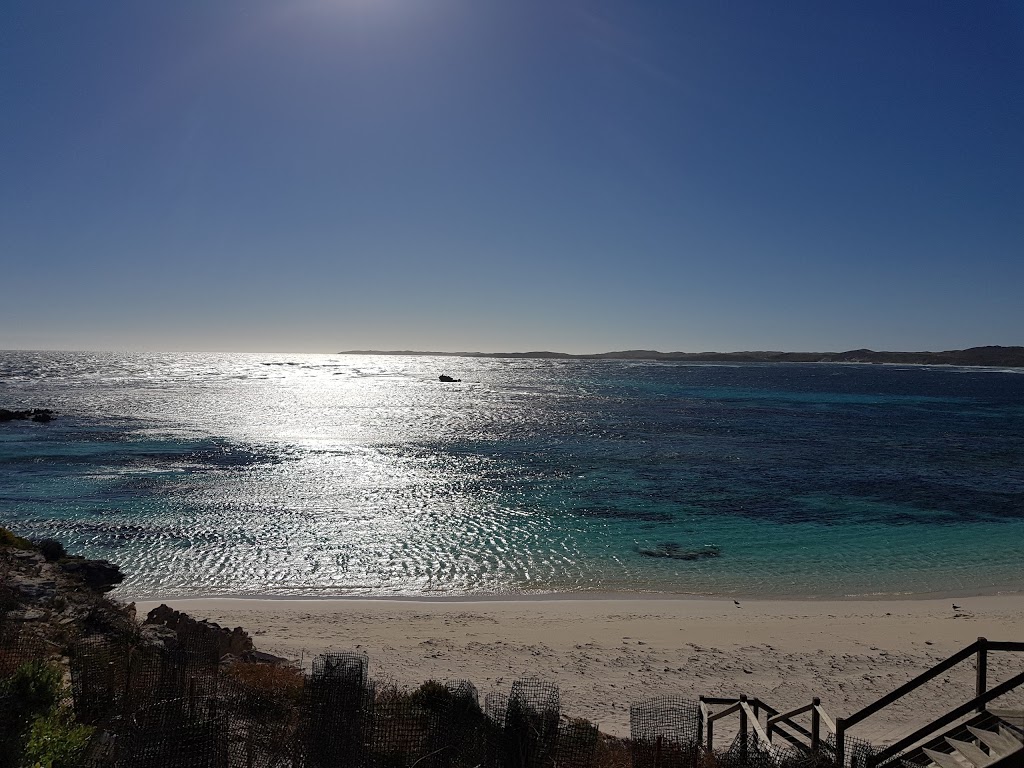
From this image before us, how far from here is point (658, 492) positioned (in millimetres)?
35250

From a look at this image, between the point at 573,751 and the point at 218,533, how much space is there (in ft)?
70.8

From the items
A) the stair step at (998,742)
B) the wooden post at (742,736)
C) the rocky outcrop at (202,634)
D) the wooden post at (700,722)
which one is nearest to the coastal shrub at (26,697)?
the rocky outcrop at (202,634)

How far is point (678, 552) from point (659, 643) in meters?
8.87

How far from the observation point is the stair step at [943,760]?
7754 millimetres

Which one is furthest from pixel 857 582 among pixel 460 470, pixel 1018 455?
pixel 1018 455

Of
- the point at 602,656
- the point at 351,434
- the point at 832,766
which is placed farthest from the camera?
the point at 351,434

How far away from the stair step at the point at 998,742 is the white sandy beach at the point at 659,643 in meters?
4.62

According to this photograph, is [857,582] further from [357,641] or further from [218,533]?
[218,533]

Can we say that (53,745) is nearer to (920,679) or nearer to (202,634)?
(202,634)

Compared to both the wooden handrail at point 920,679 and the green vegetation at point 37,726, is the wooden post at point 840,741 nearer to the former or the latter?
the wooden handrail at point 920,679

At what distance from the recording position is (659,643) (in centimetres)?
1664

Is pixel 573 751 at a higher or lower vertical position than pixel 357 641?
higher

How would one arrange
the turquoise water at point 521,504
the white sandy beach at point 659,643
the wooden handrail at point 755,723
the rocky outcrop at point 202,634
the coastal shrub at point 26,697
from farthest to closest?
the turquoise water at point 521,504 → the white sandy beach at point 659,643 → the rocky outcrop at point 202,634 → the wooden handrail at point 755,723 → the coastal shrub at point 26,697

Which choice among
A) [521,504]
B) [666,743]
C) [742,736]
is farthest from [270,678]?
[521,504]
